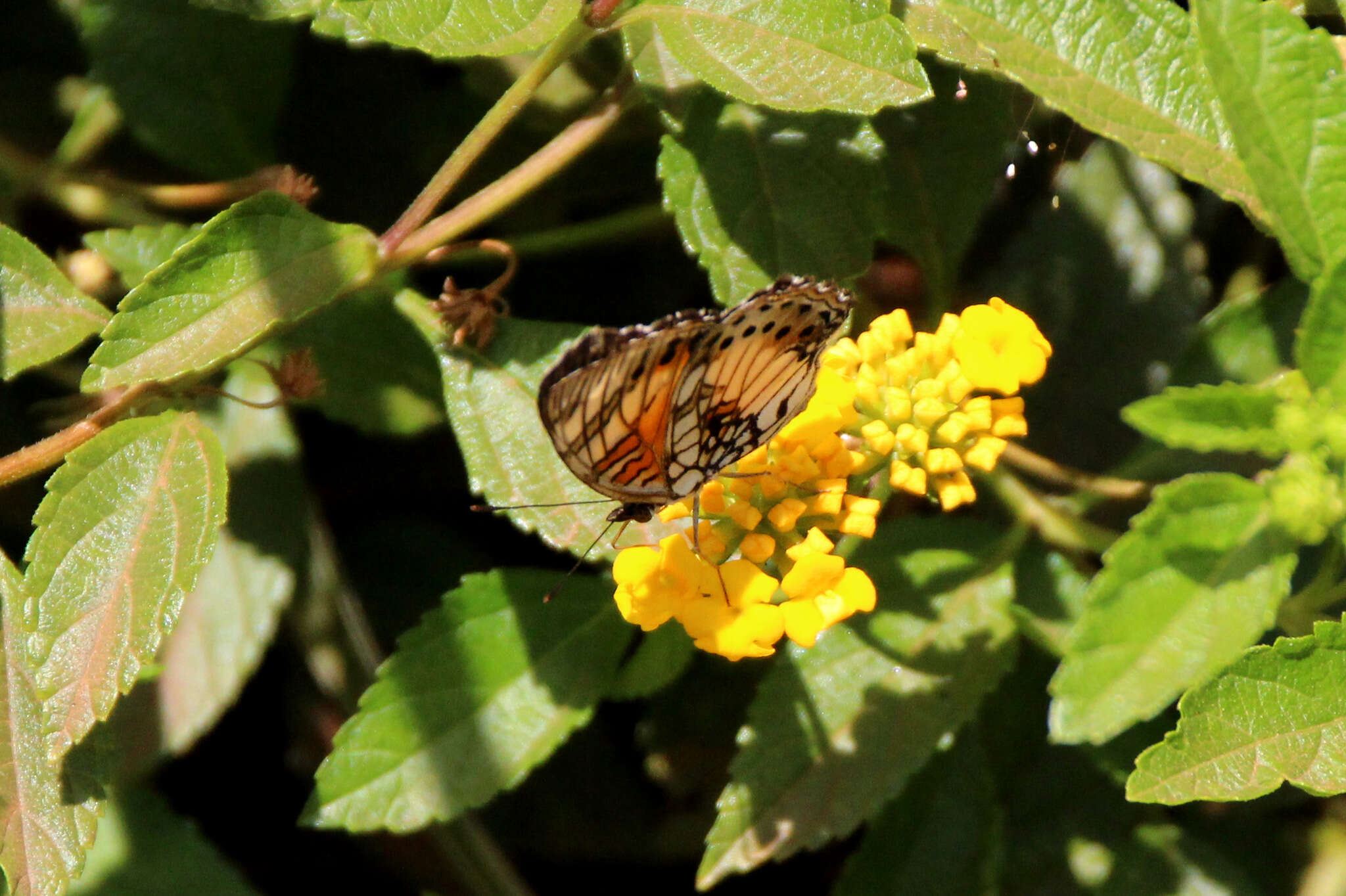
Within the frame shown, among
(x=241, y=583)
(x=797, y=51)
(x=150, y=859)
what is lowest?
(x=150, y=859)

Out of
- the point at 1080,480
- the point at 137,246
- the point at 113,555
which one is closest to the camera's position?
the point at 113,555

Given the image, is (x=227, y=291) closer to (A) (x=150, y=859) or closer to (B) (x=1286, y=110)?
(A) (x=150, y=859)

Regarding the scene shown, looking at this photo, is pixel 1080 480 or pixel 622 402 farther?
pixel 1080 480

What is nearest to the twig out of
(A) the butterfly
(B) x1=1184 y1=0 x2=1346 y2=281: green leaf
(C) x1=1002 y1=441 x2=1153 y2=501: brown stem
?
(A) the butterfly

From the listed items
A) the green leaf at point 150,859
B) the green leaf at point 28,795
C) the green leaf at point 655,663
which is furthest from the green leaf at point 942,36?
the green leaf at point 150,859

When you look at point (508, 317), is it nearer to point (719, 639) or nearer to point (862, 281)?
point (719, 639)

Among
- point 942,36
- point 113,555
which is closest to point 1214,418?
point 942,36

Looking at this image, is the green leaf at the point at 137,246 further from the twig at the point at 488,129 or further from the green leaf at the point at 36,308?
the twig at the point at 488,129
